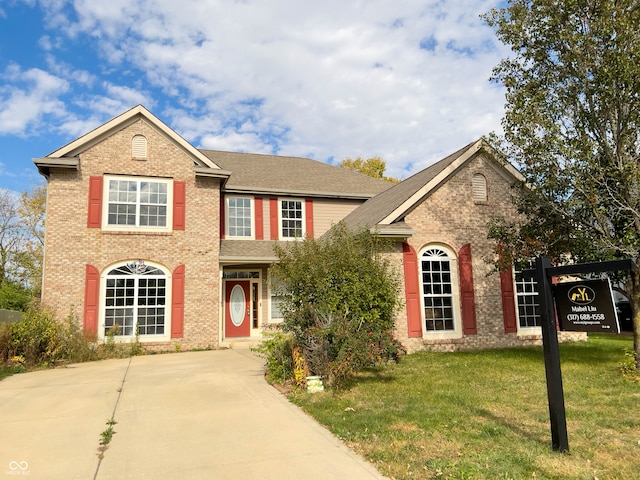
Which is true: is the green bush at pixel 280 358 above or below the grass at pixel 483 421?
above

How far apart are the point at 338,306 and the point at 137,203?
381 inches

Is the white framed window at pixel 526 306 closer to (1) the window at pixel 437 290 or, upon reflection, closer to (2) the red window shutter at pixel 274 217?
(1) the window at pixel 437 290

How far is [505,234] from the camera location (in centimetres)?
1100

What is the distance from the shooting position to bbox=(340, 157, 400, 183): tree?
119 feet

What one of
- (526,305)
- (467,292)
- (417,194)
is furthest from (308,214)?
(526,305)

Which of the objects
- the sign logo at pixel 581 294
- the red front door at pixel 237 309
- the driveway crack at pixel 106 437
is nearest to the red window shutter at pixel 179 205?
the red front door at pixel 237 309

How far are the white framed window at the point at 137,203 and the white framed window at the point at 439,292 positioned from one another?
28.9 feet

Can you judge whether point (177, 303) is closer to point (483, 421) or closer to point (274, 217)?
point (274, 217)

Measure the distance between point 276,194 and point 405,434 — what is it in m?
13.4

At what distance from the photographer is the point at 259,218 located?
17344 millimetres

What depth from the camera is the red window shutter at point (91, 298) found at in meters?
13.5

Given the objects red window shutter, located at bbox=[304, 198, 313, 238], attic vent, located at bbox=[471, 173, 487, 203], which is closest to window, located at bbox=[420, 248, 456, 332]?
attic vent, located at bbox=[471, 173, 487, 203]

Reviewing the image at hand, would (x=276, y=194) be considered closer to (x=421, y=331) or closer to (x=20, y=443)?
(x=421, y=331)

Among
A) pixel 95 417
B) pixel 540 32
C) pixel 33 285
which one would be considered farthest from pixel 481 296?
pixel 33 285
